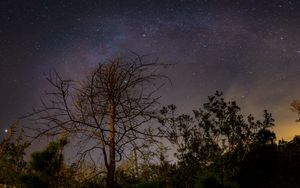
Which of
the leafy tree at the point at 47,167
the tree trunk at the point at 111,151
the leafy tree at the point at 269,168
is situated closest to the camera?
the leafy tree at the point at 47,167

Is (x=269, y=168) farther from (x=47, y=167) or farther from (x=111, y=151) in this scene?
(x=47, y=167)

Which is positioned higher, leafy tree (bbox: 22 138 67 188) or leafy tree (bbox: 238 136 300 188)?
leafy tree (bbox: 238 136 300 188)

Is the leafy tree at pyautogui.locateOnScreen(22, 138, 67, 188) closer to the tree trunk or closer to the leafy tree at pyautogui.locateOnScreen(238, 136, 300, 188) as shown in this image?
the tree trunk

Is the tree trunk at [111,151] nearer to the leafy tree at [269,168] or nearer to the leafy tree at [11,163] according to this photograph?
the leafy tree at [11,163]

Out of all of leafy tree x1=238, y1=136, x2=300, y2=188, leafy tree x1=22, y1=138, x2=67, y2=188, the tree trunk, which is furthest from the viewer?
leafy tree x1=238, y1=136, x2=300, y2=188

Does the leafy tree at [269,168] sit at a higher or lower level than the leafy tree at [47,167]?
higher

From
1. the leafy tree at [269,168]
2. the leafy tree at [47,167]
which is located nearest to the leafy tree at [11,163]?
the leafy tree at [47,167]

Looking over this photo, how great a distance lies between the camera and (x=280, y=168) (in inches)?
745

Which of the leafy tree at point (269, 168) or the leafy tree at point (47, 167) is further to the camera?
the leafy tree at point (269, 168)

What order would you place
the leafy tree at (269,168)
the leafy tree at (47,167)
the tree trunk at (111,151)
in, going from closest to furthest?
the leafy tree at (47,167)
the tree trunk at (111,151)
the leafy tree at (269,168)

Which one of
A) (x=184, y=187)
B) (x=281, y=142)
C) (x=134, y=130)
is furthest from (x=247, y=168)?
(x=134, y=130)

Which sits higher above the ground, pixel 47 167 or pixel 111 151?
pixel 111 151

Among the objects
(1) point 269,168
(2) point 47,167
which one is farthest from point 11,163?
(1) point 269,168

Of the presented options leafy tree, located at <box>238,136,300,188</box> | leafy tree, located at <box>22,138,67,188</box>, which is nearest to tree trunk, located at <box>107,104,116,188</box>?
leafy tree, located at <box>22,138,67,188</box>
